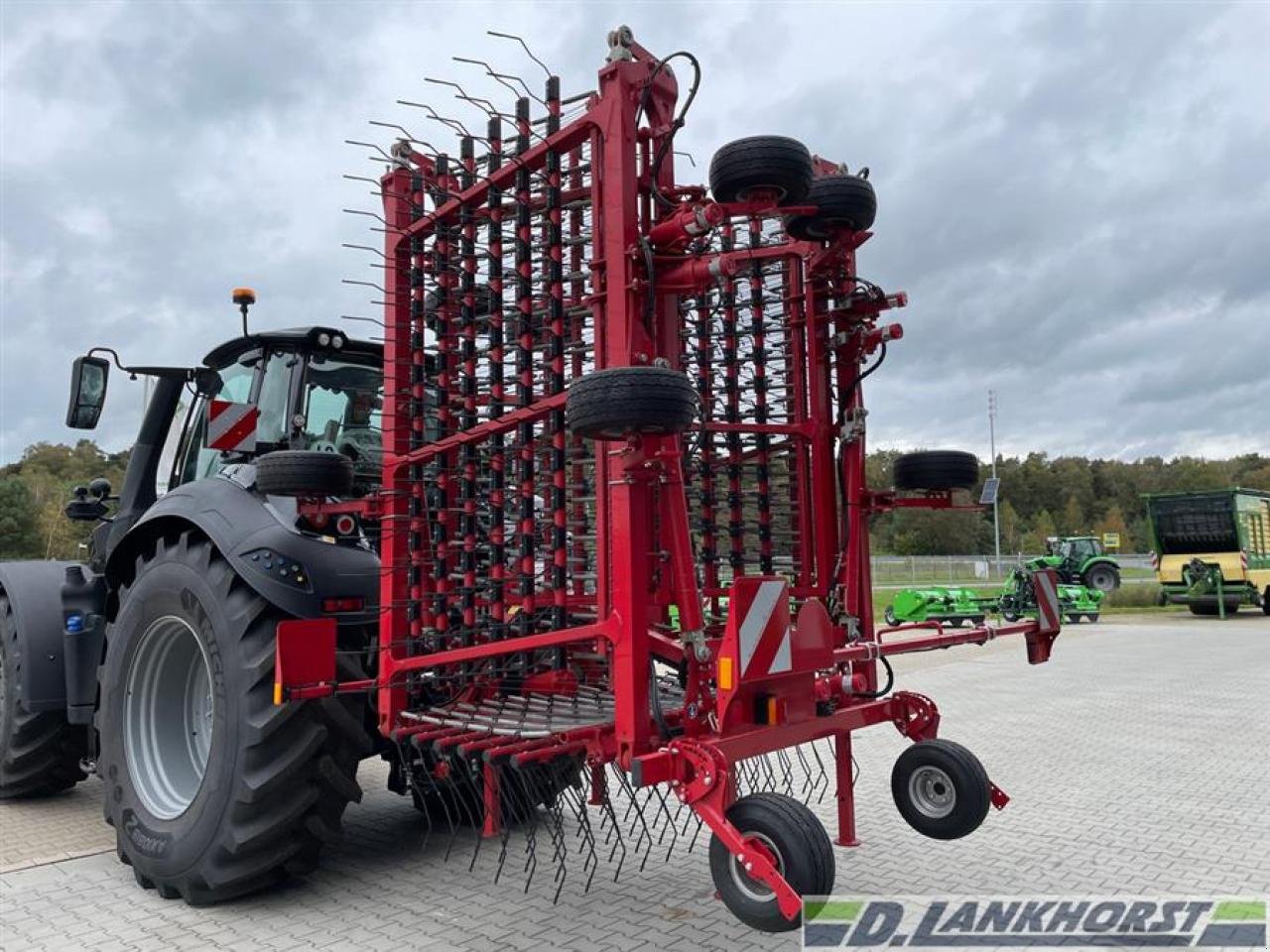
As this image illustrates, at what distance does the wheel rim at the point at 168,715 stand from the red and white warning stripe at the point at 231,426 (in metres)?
0.76

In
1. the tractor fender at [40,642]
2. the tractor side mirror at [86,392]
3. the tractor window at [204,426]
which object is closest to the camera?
the tractor window at [204,426]

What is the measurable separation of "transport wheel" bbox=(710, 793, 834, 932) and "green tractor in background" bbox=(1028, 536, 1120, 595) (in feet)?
67.4

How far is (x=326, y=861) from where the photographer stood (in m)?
4.39

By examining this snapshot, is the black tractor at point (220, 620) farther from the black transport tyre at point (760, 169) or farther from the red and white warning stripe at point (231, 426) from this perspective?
the black transport tyre at point (760, 169)

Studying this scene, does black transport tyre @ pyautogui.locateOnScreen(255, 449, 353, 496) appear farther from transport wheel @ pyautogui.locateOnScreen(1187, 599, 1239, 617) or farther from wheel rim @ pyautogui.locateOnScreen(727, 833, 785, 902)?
transport wheel @ pyautogui.locateOnScreen(1187, 599, 1239, 617)

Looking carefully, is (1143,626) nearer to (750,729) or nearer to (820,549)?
(820,549)

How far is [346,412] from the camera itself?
458 centimetres

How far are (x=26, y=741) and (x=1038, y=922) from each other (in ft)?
17.3

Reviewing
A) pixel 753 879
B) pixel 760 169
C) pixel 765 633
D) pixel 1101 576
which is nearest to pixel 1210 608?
pixel 1101 576

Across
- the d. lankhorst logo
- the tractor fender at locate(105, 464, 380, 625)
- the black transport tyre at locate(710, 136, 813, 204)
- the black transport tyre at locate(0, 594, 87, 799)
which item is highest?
the black transport tyre at locate(710, 136, 813, 204)

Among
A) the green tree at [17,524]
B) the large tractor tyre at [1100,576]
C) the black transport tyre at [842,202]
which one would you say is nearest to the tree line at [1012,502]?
the green tree at [17,524]

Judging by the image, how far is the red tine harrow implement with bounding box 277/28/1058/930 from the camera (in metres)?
2.76

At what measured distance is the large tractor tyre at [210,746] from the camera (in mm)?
3525

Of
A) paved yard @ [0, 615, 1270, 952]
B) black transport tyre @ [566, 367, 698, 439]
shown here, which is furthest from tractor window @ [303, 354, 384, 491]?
black transport tyre @ [566, 367, 698, 439]
